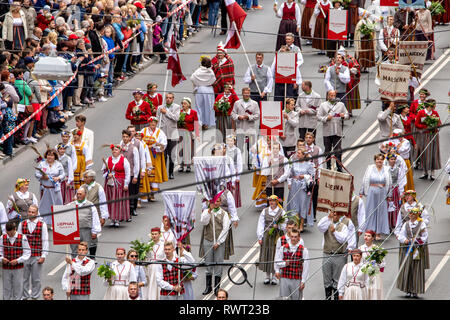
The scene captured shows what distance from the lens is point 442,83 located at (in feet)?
104

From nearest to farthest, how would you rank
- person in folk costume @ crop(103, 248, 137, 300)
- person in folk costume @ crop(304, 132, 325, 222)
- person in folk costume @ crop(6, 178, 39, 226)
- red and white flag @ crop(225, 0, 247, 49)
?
person in folk costume @ crop(103, 248, 137, 300) < person in folk costume @ crop(6, 178, 39, 226) < person in folk costume @ crop(304, 132, 325, 222) < red and white flag @ crop(225, 0, 247, 49)

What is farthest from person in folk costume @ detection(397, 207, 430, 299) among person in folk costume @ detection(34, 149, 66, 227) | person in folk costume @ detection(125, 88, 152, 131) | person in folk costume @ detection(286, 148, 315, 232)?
person in folk costume @ detection(125, 88, 152, 131)

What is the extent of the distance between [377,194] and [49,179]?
579 centimetres

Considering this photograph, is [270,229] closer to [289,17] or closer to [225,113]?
[225,113]

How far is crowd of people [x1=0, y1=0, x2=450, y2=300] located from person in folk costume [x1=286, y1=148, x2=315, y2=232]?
0.03m

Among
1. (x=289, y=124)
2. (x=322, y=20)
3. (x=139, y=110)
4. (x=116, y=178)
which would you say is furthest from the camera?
(x=322, y=20)

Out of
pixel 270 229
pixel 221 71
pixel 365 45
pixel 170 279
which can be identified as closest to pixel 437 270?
pixel 270 229

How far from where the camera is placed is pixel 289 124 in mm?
26359

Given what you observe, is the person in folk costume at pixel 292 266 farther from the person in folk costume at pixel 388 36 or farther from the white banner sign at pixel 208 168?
the person in folk costume at pixel 388 36

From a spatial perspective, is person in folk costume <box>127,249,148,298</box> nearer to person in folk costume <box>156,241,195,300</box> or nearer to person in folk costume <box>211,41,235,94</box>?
person in folk costume <box>156,241,195,300</box>

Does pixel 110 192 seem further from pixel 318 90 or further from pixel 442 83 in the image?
pixel 442 83

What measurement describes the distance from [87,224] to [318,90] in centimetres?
957

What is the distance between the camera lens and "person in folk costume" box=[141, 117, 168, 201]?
26047 mm
